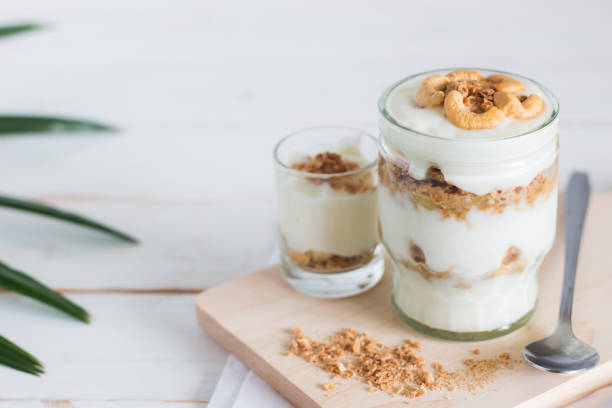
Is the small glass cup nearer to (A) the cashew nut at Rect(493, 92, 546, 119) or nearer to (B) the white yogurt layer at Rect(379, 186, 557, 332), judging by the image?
(B) the white yogurt layer at Rect(379, 186, 557, 332)

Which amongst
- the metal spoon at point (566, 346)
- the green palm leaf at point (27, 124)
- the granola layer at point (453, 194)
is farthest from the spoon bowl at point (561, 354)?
→ the green palm leaf at point (27, 124)

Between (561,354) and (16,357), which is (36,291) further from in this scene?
(561,354)

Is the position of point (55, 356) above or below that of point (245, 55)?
below

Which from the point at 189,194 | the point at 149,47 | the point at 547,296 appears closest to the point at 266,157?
the point at 189,194

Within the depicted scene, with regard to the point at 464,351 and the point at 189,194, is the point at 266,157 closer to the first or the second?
the point at 189,194

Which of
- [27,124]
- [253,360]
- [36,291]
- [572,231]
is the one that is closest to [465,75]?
[572,231]

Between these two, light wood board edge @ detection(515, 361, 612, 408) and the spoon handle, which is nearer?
light wood board edge @ detection(515, 361, 612, 408)

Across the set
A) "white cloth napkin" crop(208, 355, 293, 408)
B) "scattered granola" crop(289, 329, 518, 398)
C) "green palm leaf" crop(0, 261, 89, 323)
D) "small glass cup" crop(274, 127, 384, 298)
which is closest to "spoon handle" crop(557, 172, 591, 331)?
"scattered granola" crop(289, 329, 518, 398)
